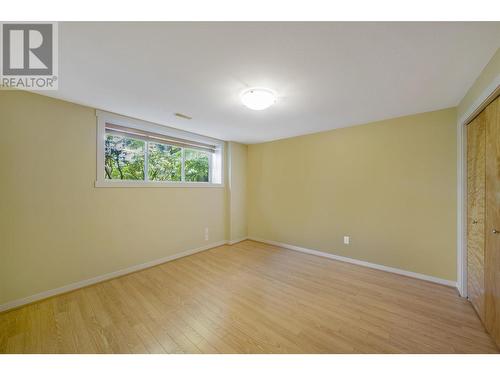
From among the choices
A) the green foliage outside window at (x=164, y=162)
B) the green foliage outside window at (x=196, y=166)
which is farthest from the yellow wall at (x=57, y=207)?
the green foliage outside window at (x=196, y=166)

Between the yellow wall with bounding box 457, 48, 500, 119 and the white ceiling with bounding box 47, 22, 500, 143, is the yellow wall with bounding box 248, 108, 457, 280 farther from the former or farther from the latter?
the white ceiling with bounding box 47, 22, 500, 143

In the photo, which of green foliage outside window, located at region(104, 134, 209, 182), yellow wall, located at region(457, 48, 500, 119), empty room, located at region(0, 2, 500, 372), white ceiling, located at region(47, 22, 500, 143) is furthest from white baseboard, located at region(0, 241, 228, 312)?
yellow wall, located at region(457, 48, 500, 119)

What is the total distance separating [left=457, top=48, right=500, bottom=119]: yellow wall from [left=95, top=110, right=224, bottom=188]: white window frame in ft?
11.3

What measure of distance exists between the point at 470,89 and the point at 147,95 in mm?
3253

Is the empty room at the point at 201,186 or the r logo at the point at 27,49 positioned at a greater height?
the r logo at the point at 27,49

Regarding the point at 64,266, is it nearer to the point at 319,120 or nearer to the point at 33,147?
the point at 33,147

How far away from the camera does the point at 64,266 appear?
84.2 inches

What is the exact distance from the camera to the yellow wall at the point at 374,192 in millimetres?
2338

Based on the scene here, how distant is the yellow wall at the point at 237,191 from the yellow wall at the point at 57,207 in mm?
1611

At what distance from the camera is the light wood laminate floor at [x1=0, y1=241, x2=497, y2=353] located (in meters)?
1.42

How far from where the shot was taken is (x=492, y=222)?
4.97 ft

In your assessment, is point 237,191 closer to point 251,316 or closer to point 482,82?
point 251,316

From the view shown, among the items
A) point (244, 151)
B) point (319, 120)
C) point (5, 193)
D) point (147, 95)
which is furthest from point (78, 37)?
point (244, 151)

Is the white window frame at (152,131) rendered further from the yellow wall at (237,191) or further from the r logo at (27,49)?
the r logo at (27,49)
